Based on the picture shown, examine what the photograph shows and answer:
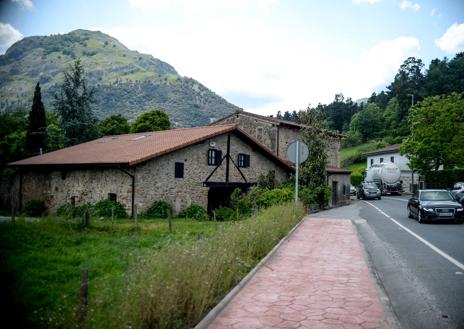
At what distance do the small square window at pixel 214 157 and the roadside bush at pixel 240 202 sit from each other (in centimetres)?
226

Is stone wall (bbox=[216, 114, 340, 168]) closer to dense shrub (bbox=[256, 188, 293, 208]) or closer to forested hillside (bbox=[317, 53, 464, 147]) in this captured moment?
dense shrub (bbox=[256, 188, 293, 208])

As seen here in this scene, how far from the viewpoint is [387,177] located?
1903 inches

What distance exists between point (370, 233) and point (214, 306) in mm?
10817

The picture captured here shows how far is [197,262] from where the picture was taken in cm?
576

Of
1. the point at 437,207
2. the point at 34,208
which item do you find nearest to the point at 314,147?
the point at 437,207

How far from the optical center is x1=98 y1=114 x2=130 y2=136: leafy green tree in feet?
167

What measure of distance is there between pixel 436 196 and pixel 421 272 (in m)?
12.2

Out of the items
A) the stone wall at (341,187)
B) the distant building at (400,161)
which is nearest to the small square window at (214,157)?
the stone wall at (341,187)

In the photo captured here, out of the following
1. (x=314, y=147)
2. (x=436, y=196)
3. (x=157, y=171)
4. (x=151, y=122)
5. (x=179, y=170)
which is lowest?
(x=436, y=196)

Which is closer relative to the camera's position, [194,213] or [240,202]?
[194,213]

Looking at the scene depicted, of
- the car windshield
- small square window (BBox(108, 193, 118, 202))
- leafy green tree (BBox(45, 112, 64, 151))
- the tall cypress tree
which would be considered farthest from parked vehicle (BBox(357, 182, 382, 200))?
the tall cypress tree

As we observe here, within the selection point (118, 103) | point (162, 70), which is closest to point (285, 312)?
point (118, 103)

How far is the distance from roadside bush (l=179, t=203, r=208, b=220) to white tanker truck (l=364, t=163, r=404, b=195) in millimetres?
32389

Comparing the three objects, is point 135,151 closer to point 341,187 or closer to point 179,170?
point 179,170
